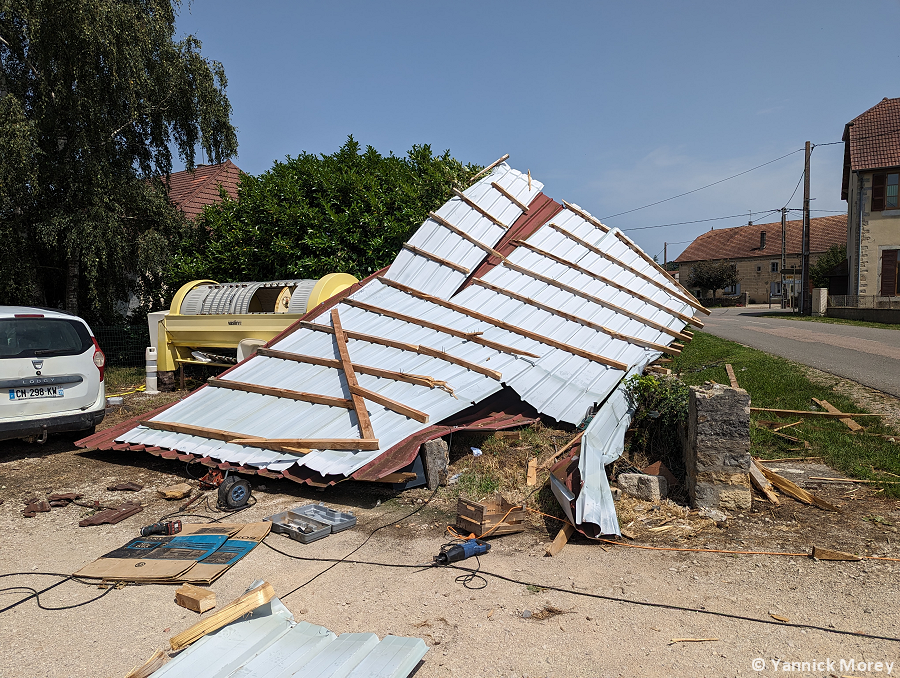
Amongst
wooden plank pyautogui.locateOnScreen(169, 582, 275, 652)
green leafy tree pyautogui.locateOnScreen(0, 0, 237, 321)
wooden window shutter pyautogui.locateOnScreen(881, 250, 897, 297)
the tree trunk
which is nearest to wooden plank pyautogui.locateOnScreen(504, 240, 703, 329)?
wooden plank pyautogui.locateOnScreen(169, 582, 275, 652)

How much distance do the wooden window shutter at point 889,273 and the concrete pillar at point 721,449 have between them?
32.2 meters

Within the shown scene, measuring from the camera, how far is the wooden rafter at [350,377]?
6164mm

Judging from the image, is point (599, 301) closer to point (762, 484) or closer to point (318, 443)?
point (762, 484)

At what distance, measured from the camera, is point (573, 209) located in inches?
428

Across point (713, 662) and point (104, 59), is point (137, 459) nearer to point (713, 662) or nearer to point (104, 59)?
point (713, 662)

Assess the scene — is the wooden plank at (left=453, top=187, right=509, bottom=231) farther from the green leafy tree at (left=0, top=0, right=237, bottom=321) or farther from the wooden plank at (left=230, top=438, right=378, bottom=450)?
the green leafy tree at (left=0, top=0, right=237, bottom=321)

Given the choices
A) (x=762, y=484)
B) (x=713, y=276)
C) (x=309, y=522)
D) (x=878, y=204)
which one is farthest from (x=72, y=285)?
(x=713, y=276)

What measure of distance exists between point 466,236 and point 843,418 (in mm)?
6367

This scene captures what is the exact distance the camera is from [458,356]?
762 cm

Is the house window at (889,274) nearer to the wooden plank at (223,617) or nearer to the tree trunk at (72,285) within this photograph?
the tree trunk at (72,285)

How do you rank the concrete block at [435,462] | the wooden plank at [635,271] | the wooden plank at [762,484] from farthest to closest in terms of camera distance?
the wooden plank at [635,271], the concrete block at [435,462], the wooden plank at [762,484]

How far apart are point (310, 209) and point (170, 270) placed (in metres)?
4.79

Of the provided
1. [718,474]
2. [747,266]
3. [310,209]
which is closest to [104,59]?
[310,209]

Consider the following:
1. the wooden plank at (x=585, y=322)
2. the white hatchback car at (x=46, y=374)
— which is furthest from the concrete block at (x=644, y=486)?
the white hatchback car at (x=46, y=374)
